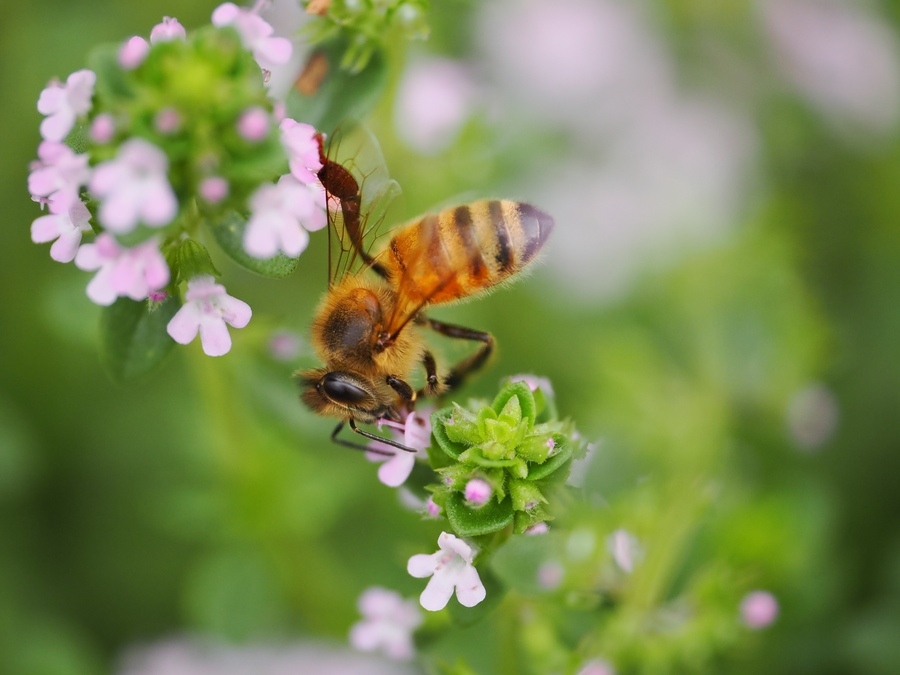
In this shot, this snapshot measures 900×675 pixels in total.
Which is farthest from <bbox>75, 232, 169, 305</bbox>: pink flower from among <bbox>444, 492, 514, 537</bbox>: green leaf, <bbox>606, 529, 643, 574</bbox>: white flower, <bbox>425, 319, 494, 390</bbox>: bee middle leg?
<bbox>606, 529, 643, 574</bbox>: white flower

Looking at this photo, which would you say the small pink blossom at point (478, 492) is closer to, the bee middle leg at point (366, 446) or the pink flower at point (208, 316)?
the bee middle leg at point (366, 446)

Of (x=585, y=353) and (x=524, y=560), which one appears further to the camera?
(x=585, y=353)

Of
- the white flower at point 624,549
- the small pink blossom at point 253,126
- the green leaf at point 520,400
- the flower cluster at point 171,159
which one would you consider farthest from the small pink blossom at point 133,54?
the white flower at point 624,549

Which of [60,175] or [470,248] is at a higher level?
[470,248]

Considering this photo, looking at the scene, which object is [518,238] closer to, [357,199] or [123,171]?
[357,199]

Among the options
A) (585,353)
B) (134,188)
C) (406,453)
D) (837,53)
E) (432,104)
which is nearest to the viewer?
(134,188)

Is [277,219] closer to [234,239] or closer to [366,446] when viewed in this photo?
[234,239]

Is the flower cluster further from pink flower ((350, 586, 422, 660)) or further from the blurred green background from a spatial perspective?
the blurred green background

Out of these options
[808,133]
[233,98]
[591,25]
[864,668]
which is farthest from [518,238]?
[591,25]

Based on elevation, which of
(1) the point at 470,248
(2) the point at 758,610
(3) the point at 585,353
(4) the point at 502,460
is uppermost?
(3) the point at 585,353

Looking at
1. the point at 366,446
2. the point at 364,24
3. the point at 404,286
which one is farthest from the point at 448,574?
the point at 364,24
